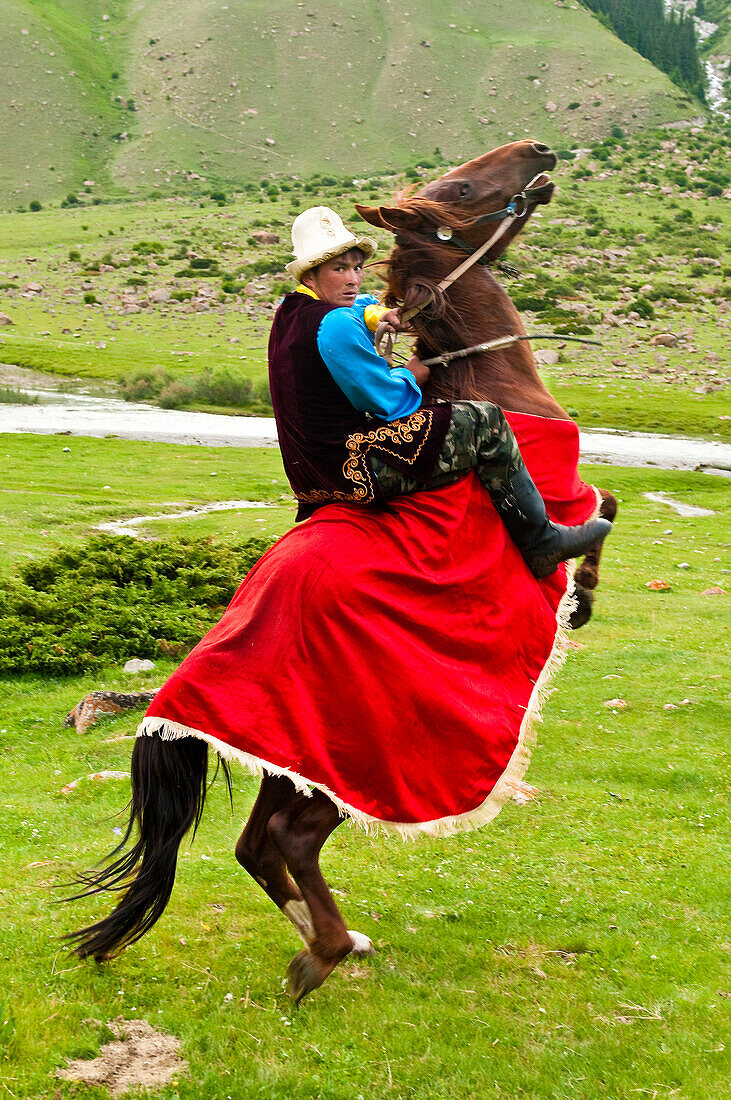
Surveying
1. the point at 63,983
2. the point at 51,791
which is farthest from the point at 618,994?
the point at 51,791

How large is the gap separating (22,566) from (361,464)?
746cm

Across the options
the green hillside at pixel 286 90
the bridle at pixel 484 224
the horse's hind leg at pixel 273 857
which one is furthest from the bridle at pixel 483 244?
the green hillside at pixel 286 90

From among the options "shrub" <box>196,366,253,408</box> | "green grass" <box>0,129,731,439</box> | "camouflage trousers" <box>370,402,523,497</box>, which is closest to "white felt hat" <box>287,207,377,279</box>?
"camouflage trousers" <box>370,402,523,497</box>

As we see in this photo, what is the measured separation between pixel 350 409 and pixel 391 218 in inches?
49.5

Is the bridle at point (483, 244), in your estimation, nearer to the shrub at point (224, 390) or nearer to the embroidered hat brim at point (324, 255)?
the embroidered hat brim at point (324, 255)

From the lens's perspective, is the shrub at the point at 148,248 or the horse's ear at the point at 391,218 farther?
the shrub at the point at 148,248

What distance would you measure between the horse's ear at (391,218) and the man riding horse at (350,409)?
48 cm

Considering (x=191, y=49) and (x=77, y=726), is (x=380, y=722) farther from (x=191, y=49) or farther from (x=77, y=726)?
(x=191, y=49)

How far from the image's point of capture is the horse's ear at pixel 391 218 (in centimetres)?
464

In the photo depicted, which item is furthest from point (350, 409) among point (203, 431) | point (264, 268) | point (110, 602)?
point (264, 268)

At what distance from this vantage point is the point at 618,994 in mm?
4203

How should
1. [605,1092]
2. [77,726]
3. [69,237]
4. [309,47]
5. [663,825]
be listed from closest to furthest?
1. [605,1092]
2. [663,825]
3. [77,726]
4. [69,237]
5. [309,47]

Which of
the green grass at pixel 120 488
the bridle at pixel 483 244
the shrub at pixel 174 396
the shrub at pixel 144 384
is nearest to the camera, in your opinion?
the bridle at pixel 483 244

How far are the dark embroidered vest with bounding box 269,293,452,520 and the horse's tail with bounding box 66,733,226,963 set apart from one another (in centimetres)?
117
